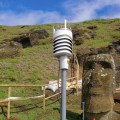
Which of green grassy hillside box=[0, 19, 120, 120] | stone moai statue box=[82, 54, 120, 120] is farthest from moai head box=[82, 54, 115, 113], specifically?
green grassy hillside box=[0, 19, 120, 120]

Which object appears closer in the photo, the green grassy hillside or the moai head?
the moai head

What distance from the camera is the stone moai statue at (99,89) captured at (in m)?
13.3

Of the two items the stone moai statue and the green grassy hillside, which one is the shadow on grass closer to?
the green grassy hillside

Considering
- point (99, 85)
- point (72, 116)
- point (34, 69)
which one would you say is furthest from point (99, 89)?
point (34, 69)

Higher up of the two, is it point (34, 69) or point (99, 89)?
point (34, 69)

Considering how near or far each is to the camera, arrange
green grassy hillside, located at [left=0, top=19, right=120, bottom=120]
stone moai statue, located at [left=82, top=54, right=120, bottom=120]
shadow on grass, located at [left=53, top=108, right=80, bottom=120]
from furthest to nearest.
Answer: green grassy hillside, located at [left=0, top=19, right=120, bottom=120] → shadow on grass, located at [left=53, top=108, right=80, bottom=120] → stone moai statue, located at [left=82, top=54, right=120, bottom=120]

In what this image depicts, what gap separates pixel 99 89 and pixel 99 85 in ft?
0.48

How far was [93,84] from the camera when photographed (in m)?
13.7

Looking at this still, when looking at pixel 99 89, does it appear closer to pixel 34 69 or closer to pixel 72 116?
pixel 72 116

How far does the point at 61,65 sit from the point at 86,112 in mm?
6617

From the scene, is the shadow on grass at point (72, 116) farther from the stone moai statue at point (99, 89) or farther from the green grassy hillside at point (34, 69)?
the stone moai statue at point (99, 89)

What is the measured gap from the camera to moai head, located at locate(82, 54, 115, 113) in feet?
43.9

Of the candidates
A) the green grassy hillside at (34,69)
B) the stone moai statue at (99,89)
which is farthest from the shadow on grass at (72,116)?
the stone moai statue at (99,89)

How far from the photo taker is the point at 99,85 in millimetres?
13578
